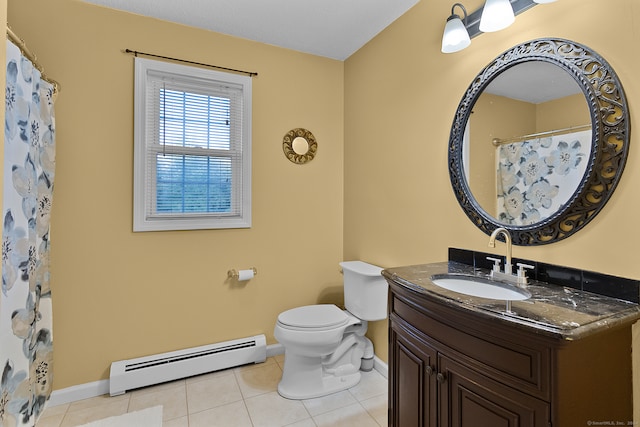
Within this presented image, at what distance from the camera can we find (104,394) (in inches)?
79.8

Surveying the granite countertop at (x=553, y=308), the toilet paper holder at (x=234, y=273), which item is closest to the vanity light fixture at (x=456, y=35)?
the granite countertop at (x=553, y=308)

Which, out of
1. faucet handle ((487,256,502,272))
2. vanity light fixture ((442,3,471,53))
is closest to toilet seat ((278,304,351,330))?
faucet handle ((487,256,502,272))

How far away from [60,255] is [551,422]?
2514 millimetres

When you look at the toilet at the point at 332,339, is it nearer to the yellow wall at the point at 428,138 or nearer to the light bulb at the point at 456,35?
the yellow wall at the point at 428,138

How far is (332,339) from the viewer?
1959 mm

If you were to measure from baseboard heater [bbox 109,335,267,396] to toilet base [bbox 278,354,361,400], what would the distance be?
0.43 m

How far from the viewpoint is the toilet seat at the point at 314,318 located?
1958 mm

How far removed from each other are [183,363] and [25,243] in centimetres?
121

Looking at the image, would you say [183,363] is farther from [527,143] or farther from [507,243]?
[527,143]

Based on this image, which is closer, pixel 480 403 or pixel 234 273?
pixel 480 403

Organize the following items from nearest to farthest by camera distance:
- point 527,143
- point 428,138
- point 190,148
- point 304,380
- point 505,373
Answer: point 505,373
point 527,143
point 428,138
point 304,380
point 190,148

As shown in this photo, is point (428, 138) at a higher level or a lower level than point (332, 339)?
higher

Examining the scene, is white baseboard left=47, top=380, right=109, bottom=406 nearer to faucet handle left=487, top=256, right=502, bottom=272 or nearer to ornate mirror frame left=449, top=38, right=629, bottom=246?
faucet handle left=487, top=256, right=502, bottom=272

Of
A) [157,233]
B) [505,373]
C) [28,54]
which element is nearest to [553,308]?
[505,373]
